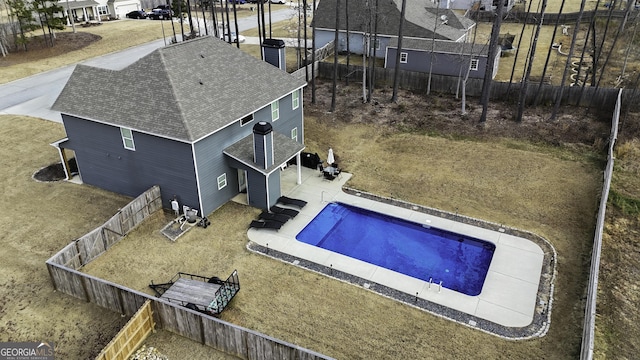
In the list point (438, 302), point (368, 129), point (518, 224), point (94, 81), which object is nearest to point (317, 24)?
point (368, 129)

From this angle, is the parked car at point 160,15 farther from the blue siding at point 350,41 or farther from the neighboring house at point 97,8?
the blue siding at point 350,41

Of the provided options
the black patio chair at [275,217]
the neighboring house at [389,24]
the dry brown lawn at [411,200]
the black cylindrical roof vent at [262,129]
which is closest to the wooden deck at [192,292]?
the dry brown lawn at [411,200]

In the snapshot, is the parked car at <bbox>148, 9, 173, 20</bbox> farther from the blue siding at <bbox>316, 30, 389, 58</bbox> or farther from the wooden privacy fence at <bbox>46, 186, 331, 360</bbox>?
the wooden privacy fence at <bbox>46, 186, 331, 360</bbox>

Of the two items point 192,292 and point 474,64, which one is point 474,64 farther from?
point 192,292

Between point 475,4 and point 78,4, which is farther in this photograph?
point 475,4

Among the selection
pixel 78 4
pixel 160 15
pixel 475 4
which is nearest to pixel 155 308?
pixel 78 4
